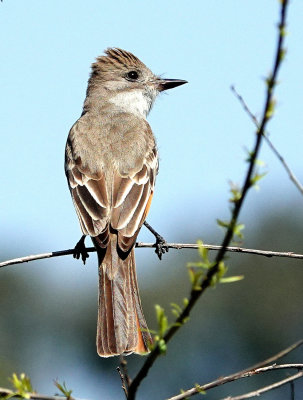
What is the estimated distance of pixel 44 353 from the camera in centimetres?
6531

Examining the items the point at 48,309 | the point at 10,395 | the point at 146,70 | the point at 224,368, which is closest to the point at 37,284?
the point at 48,309

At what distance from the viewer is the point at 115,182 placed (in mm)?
8047

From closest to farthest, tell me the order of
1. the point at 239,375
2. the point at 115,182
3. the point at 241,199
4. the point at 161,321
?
the point at 241,199 < the point at 161,321 < the point at 239,375 < the point at 115,182

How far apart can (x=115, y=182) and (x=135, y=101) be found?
2.77 meters

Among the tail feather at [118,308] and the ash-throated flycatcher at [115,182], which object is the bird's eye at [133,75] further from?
the tail feather at [118,308]

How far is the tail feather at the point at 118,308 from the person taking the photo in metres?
5.93

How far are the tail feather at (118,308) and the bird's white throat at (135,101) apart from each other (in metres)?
3.18

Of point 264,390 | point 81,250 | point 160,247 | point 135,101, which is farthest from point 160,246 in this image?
point 264,390

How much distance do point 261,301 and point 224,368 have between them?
9.73m

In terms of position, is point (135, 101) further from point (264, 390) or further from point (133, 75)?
point (264, 390)

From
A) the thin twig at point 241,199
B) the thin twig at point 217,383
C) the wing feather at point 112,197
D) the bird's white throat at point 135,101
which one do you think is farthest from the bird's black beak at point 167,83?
the thin twig at point 241,199

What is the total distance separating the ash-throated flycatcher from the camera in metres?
6.39

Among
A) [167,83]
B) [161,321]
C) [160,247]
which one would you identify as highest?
[167,83]

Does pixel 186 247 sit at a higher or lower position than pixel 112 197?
lower
